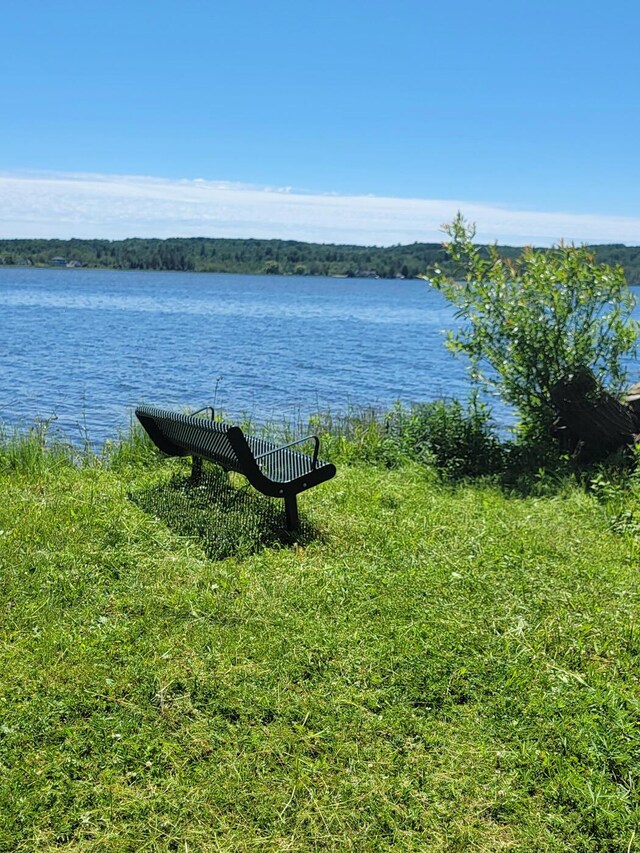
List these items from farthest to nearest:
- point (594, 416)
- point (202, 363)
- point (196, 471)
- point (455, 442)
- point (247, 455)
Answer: point (202, 363) → point (455, 442) → point (594, 416) → point (196, 471) → point (247, 455)

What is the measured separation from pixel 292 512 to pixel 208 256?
380 feet

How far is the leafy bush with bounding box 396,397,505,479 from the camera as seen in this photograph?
924cm

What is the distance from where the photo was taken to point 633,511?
22.2 feet

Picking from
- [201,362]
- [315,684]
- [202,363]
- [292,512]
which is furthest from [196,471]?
[201,362]

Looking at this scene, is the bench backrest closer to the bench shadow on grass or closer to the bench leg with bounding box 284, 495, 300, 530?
the bench shadow on grass

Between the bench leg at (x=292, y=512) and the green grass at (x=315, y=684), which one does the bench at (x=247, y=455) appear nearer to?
the bench leg at (x=292, y=512)

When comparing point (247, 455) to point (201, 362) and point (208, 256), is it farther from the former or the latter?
point (208, 256)

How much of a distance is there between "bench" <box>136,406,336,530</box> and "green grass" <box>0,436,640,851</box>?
1.37 feet

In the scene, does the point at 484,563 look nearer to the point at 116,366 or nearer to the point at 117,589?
the point at 117,589

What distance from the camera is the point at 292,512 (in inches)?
248

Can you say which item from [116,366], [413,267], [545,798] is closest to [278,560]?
[545,798]

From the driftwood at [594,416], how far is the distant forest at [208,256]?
102029 mm

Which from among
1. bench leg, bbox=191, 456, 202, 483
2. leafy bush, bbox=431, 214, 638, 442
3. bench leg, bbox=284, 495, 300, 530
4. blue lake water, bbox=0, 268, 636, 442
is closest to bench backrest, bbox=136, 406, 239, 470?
bench leg, bbox=191, 456, 202, 483

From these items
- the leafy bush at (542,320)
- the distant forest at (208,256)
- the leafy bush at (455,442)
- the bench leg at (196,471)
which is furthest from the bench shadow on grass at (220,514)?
the distant forest at (208,256)
